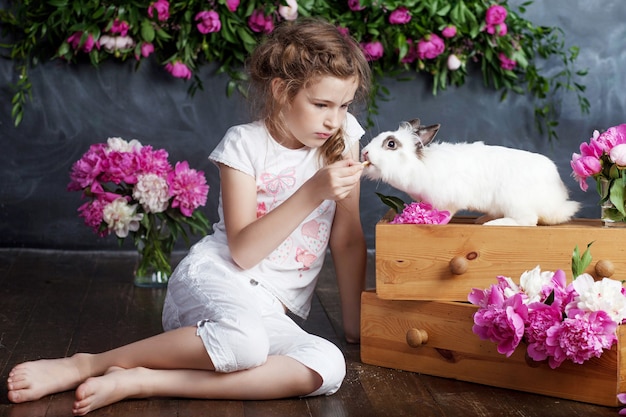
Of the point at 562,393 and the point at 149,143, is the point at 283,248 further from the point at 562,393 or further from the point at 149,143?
the point at 149,143

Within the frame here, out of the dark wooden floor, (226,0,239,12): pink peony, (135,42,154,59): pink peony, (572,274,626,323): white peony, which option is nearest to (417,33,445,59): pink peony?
(226,0,239,12): pink peony

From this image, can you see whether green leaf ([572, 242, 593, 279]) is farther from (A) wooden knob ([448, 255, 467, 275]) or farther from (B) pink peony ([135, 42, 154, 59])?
(B) pink peony ([135, 42, 154, 59])

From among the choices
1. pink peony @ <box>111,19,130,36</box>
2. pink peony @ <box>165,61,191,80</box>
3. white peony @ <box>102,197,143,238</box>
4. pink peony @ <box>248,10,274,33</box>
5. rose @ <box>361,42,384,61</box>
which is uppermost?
pink peony @ <box>248,10,274,33</box>

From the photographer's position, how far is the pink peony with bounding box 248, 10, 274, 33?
9.84ft

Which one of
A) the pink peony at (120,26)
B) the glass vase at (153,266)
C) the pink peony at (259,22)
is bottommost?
the glass vase at (153,266)

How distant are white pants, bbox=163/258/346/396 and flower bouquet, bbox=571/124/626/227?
0.61 metres

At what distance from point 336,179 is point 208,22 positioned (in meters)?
1.41

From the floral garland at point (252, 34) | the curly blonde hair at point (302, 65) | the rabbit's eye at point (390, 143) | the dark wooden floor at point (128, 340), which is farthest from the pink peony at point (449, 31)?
the rabbit's eye at point (390, 143)

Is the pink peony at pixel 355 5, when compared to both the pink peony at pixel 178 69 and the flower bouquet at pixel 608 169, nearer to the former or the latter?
the pink peony at pixel 178 69

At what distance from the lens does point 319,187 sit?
5.72 feet

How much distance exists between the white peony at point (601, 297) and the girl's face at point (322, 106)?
59 cm

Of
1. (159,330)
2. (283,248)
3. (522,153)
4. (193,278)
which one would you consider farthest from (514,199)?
(159,330)

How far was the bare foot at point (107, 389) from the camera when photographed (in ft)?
5.10

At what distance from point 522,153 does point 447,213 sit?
0.20m
